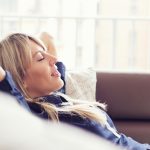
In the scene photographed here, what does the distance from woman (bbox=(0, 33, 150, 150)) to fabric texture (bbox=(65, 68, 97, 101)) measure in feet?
1.53

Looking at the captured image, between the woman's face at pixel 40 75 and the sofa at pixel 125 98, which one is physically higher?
the woman's face at pixel 40 75

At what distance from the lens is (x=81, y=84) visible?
2.16 meters

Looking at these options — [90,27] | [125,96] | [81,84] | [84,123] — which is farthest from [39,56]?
[90,27]

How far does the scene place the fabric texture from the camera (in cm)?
209

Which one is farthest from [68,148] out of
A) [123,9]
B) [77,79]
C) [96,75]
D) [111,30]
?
[123,9]

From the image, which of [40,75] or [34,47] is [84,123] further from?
[34,47]

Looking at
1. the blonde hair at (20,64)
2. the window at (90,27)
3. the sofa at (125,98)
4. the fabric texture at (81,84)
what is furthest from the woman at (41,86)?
the window at (90,27)

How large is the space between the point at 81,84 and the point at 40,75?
64 cm

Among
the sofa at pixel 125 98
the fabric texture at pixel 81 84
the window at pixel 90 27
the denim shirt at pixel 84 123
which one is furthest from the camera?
the window at pixel 90 27

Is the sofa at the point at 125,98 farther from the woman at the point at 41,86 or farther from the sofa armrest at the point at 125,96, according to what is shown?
the woman at the point at 41,86

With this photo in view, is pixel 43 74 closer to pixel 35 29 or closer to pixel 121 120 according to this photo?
pixel 121 120

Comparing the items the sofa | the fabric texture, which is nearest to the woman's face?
the fabric texture

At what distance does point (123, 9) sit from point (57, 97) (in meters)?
2.75

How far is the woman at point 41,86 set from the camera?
1.46 metres
